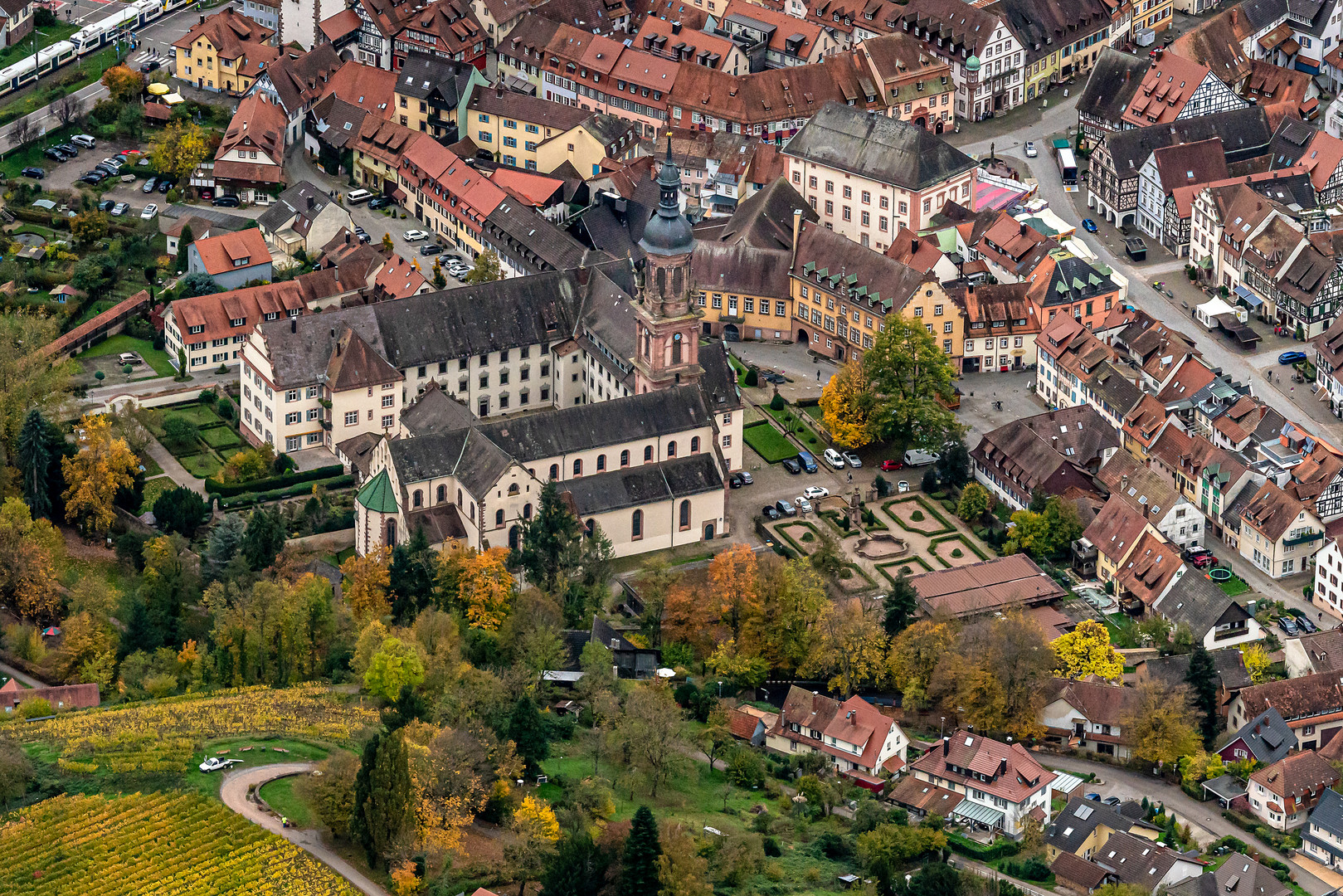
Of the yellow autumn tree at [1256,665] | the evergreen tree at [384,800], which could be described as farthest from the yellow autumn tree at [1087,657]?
the evergreen tree at [384,800]

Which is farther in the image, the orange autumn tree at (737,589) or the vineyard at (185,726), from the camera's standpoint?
the orange autumn tree at (737,589)

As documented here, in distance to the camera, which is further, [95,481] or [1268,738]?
[95,481]

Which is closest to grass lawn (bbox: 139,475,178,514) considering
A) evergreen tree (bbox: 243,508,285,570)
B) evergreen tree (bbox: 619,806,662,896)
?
evergreen tree (bbox: 243,508,285,570)

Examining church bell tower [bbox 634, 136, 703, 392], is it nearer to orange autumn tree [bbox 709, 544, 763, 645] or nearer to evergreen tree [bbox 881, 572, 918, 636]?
orange autumn tree [bbox 709, 544, 763, 645]

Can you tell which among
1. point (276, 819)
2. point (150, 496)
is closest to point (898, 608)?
point (276, 819)

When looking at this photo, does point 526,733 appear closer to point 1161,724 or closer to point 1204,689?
point 1161,724

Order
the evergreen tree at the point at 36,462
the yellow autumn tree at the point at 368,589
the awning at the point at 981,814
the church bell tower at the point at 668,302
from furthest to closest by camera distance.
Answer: the church bell tower at the point at 668,302
the evergreen tree at the point at 36,462
the yellow autumn tree at the point at 368,589
the awning at the point at 981,814

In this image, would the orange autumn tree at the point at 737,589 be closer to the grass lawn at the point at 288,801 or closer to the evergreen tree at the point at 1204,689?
the evergreen tree at the point at 1204,689
